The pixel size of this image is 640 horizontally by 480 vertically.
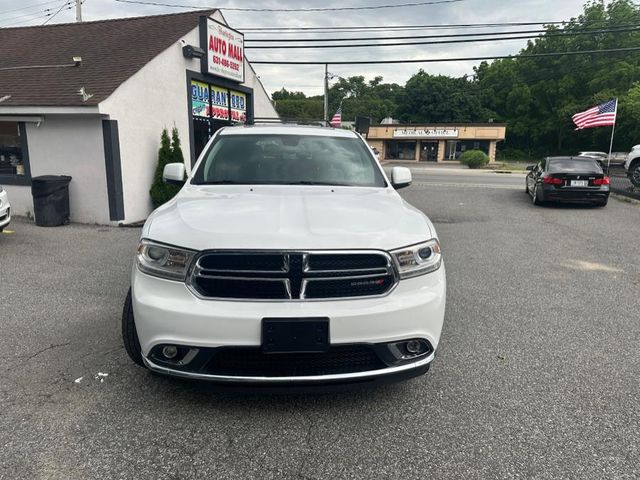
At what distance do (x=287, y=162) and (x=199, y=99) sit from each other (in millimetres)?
9685

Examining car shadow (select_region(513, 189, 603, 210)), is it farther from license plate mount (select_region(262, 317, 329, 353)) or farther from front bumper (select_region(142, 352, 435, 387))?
license plate mount (select_region(262, 317, 329, 353))

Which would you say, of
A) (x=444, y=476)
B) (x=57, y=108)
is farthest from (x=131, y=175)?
(x=444, y=476)

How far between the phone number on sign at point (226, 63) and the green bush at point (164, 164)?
284cm

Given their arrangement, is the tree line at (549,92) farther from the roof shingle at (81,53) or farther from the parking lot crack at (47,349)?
the parking lot crack at (47,349)

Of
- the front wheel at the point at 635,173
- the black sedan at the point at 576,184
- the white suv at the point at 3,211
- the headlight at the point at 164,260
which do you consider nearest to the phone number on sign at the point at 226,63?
the white suv at the point at 3,211

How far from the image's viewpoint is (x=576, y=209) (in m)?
13.0

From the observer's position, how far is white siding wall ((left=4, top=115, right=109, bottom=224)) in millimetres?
9594

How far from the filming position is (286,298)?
2.55 meters

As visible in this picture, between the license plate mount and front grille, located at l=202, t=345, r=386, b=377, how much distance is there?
0.07m

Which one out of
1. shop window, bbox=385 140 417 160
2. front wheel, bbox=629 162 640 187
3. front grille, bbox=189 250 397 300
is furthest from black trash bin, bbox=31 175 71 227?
shop window, bbox=385 140 417 160

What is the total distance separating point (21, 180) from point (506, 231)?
Result: 10.6 m

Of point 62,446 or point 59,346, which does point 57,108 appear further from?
point 62,446

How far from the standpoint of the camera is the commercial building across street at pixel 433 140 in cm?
5206

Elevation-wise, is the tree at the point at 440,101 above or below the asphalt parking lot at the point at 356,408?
above
